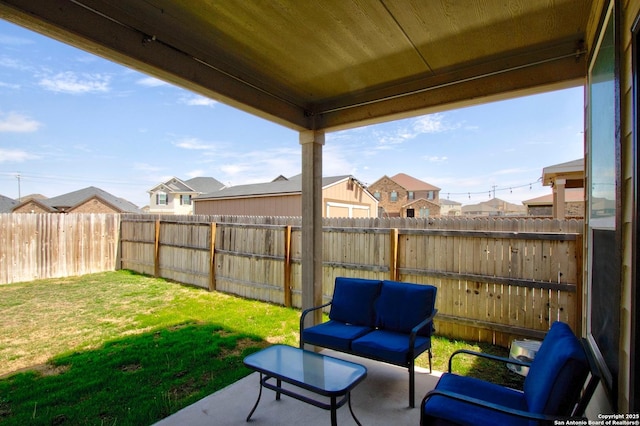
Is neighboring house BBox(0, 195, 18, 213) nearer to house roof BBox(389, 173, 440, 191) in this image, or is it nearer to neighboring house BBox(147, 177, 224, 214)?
neighboring house BBox(147, 177, 224, 214)

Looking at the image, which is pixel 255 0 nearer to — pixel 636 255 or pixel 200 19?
pixel 200 19

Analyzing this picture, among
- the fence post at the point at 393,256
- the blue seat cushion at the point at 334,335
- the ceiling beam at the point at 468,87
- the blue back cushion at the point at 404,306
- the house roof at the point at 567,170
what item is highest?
the ceiling beam at the point at 468,87

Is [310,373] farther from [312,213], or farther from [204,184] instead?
[204,184]

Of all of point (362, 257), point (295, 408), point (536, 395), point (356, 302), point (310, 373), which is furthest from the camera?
point (362, 257)

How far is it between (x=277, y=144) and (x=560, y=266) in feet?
60.9

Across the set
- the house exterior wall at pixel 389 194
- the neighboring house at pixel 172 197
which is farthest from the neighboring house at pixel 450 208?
the neighboring house at pixel 172 197

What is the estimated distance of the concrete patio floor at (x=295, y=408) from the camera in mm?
2338

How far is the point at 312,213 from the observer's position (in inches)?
145

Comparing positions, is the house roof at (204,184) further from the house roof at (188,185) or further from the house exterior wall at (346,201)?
the house exterior wall at (346,201)

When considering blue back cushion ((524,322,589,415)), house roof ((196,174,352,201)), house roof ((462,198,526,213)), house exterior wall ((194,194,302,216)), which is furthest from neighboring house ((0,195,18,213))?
house roof ((462,198,526,213))

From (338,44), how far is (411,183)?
30.2m

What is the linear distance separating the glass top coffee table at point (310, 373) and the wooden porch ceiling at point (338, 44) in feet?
7.55

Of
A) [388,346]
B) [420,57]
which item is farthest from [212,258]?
[420,57]

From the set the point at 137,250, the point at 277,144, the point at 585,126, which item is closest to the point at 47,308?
the point at 137,250
